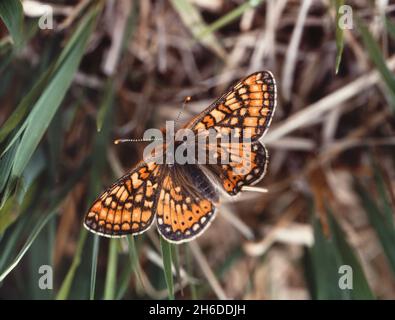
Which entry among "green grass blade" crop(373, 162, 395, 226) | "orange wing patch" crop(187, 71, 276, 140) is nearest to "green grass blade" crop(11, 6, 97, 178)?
"orange wing patch" crop(187, 71, 276, 140)

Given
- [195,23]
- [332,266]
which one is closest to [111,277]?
[332,266]

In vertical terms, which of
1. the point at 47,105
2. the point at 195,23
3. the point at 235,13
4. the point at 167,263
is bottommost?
the point at 167,263

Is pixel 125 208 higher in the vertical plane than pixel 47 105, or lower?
lower

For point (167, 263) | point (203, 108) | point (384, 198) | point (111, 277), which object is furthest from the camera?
point (203, 108)

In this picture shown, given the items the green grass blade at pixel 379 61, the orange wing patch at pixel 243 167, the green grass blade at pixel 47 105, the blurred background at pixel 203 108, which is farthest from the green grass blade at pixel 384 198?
the green grass blade at pixel 47 105

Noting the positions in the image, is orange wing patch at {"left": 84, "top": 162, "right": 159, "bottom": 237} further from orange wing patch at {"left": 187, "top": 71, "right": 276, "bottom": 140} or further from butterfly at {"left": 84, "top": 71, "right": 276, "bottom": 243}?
orange wing patch at {"left": 187, "top": 71, "right": 276, "bottom": 140}

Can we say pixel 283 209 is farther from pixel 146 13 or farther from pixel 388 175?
pixel 146 13

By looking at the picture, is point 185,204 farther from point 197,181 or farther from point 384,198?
point 384,198
